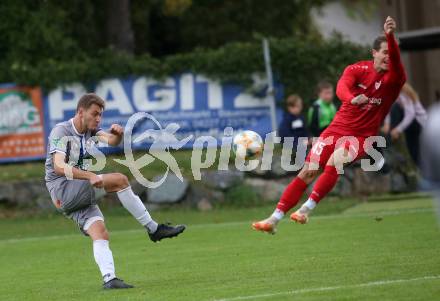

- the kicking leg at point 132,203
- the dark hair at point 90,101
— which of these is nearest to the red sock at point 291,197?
the kicking leg at point 132,203

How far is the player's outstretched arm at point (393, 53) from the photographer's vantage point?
38.6 ft

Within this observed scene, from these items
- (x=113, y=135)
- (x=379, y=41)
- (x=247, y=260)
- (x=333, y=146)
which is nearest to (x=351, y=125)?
(x=333, y=146)

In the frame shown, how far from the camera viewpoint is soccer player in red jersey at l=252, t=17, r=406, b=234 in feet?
40.8

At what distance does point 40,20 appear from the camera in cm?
2644

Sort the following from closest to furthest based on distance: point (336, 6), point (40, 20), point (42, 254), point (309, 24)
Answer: point (42, 254) < point (40, 20) < point (309, 24) < point (336, 6)

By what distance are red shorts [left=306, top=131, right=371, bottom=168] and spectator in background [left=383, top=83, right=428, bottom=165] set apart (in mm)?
7817

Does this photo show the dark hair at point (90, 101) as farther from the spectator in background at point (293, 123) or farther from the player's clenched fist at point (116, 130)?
the spectator in background at point (293, 123)

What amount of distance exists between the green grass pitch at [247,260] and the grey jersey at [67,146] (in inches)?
47.3

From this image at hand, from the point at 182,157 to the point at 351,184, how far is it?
3517 mm

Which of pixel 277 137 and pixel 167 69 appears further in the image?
pixel 167 69

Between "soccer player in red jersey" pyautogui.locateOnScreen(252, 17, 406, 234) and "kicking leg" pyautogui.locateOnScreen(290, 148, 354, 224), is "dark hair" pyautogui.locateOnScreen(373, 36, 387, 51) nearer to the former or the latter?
"soccer player in red jersey" pyautogui.locateOnScreen(252, 17, 406, 234)

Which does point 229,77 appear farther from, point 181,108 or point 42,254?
point 42,254

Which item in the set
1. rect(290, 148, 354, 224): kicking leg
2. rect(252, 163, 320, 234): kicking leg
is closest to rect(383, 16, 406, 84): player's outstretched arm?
rect(290, 148, 354, 224): kicking leg

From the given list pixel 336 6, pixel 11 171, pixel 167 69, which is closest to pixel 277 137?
pixel 167 69
